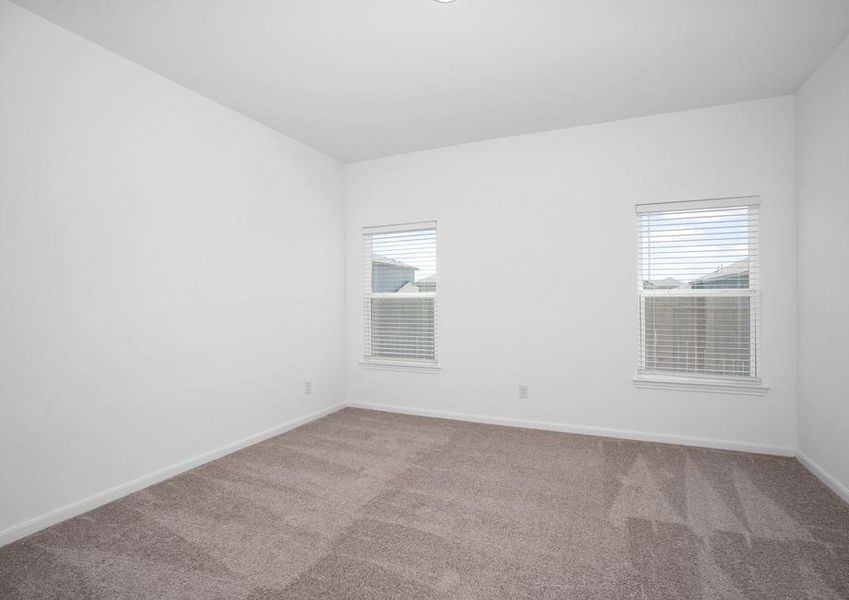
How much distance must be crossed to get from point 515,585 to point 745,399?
105 inches

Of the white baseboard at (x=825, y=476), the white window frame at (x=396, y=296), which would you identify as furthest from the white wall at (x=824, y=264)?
the white window frame at (x=396, y=296)

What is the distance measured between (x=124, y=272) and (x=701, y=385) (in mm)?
4316

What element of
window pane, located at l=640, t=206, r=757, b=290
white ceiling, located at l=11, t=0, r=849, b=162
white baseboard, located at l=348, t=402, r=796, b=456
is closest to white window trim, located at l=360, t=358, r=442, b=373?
white baseboard, located at l=348, t=402, r=796, b=456

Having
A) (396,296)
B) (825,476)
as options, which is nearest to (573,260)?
(396,296)

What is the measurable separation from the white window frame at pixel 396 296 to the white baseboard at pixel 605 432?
432mm

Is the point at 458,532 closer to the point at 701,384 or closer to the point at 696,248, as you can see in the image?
the point at 701,384

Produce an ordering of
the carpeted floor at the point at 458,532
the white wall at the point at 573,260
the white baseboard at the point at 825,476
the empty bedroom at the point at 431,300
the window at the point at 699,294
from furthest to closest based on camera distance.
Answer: the window at the point at 699,294 < the white wall at the point at 573,260 < the white baseboard at the point at 825,476 < the empty bedroom at the point at 431,300 < the carpeted floor at the point at 458,532

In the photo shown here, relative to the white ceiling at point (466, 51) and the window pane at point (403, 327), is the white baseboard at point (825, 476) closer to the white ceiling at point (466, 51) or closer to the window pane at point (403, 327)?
the white ceiling at point (466, 51)

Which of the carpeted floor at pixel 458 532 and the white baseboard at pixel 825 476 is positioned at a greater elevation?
the white baseboard at pixel 825 476

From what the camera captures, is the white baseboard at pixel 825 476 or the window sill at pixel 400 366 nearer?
the white baseboard at pixel 825 476

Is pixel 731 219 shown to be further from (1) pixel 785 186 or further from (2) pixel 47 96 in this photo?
(2) pixel 47 96

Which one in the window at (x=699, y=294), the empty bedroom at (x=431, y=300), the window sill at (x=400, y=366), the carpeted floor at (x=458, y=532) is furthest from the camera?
the window sill at (x=400, y=366)

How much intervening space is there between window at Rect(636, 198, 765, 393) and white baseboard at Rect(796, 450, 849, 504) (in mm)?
544

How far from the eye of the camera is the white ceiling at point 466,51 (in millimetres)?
2279
